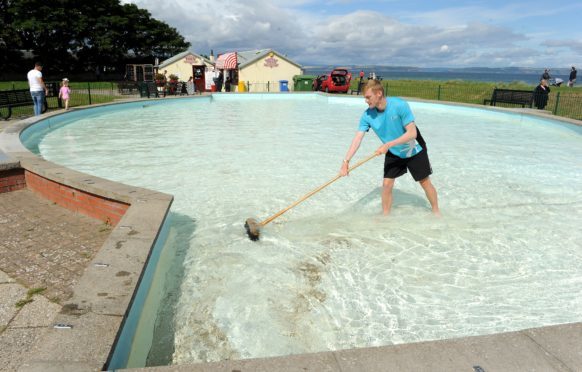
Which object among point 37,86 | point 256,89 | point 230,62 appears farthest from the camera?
point 256,89

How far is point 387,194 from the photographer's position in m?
5.71

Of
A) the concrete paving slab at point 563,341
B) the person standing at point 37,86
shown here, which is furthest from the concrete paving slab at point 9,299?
the person standing at point 37,86

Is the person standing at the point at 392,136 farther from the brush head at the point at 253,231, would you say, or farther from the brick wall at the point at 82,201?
the brick wall at the point at 82,201

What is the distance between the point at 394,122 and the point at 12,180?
5.59 metres

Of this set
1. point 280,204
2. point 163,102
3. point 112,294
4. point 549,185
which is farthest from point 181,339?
point 163,102

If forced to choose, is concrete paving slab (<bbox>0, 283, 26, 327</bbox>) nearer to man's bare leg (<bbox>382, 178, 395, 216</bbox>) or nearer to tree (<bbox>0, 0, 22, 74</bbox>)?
man's bare leg (<bbox>382, 178, 395, 216</bbox>)

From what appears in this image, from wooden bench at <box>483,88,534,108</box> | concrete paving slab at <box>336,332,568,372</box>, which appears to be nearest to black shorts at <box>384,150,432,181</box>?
concrete paving slab at <box>336,332,568,372</box>

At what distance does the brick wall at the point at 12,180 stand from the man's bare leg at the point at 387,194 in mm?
5395

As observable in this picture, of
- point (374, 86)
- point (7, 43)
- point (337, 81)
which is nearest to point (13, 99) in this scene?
point (374, 86)

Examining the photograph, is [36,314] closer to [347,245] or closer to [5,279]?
[5,279]

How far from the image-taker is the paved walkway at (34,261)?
3.01 meters

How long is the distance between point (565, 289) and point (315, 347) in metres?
2.62

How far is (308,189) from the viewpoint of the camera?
7266 mm

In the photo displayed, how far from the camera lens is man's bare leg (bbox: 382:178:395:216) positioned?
5.56 metres
